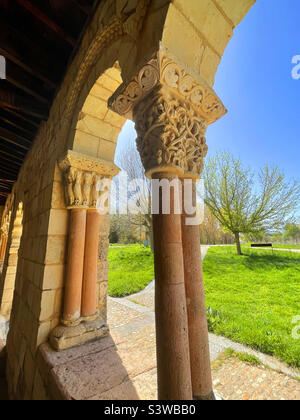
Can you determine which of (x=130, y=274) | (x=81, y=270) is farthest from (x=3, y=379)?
(x=130, y=274)

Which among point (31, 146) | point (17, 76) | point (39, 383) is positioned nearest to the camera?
point (39, 383)

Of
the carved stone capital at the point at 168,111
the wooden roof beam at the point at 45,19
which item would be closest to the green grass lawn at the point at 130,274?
the carved stone capital at the point at 168,111

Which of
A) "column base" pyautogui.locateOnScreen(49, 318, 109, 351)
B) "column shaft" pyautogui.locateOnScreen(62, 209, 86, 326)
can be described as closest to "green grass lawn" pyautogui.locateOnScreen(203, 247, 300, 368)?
"column base" pyautogui.locateOnScreen(49, 318, 109, 351)

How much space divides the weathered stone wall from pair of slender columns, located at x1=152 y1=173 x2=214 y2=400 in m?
0.75

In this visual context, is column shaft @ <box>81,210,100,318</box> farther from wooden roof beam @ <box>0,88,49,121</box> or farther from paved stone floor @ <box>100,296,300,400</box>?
wooden roof beam @ <box>0,88,49,121</box>

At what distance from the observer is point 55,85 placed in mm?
2283

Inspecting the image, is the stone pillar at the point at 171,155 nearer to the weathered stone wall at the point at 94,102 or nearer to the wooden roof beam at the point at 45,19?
the weathered stone wall at the point at 94,102

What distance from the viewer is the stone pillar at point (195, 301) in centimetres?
87

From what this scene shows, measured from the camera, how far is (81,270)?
174cm

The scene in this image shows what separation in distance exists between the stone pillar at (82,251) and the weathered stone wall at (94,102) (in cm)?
12

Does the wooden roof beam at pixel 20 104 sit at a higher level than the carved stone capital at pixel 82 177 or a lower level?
higher
